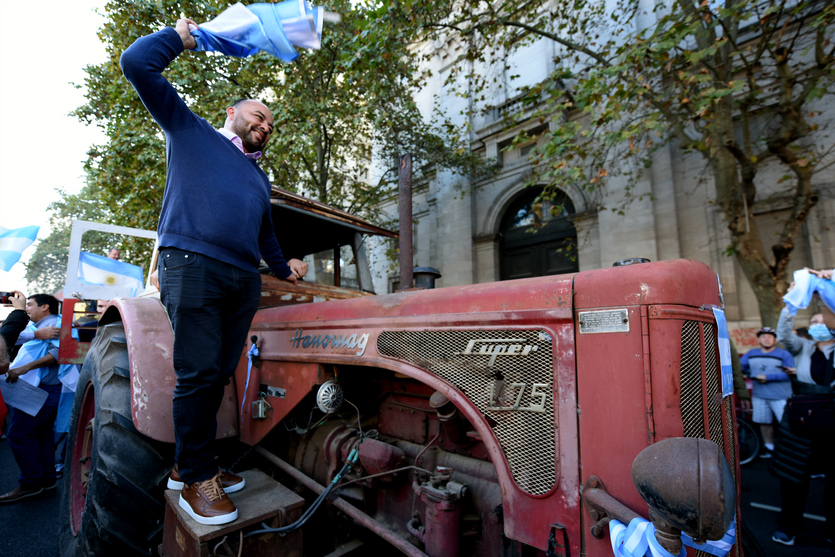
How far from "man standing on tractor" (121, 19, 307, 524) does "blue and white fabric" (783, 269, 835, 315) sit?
2827 mm

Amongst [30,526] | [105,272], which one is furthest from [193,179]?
[105,272]

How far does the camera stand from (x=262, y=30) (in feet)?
5.39

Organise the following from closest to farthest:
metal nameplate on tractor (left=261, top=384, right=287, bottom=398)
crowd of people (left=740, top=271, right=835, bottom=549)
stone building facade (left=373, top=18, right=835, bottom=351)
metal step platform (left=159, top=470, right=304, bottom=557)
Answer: metal step platform (left=159, top=470, right=304, bottom=557) < metal nameplate on tractor (left=261, top=384, right=287, bottom=398) < crowd of people (left=740, top=271, right=835, bottom=549) < stone building facade (left=373, top=18, right=835, bottom=351)

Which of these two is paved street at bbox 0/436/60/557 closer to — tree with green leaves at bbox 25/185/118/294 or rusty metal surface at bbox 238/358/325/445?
rusty metal surface at bbox 238/358/325/445

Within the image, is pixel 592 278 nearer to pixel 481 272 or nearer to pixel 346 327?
pixel 346 327

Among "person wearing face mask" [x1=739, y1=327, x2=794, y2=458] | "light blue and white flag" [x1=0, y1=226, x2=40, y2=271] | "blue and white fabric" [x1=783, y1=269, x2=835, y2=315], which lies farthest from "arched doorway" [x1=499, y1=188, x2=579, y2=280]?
"light blue and white flag" [x1=0, y1=226, x2=40, y2=271]

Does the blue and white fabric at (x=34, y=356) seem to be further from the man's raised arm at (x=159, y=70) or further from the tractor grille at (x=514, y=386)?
the tractor grille at (x=514, y=386)

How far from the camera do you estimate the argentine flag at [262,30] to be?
5.26ft

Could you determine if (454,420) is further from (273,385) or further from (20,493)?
(20,493)

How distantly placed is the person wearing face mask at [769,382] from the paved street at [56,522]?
0.72 m

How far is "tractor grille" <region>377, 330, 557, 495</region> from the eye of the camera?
1.19 m

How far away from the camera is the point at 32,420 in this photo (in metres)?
3.70

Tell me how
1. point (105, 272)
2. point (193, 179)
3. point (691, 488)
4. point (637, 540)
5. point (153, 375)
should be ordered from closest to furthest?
1. point (691, 488)
2. point (637, 540)
3. point (193, 179)
4. point (153, 375)
5. point (105, 272)

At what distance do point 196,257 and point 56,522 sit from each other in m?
3.10
